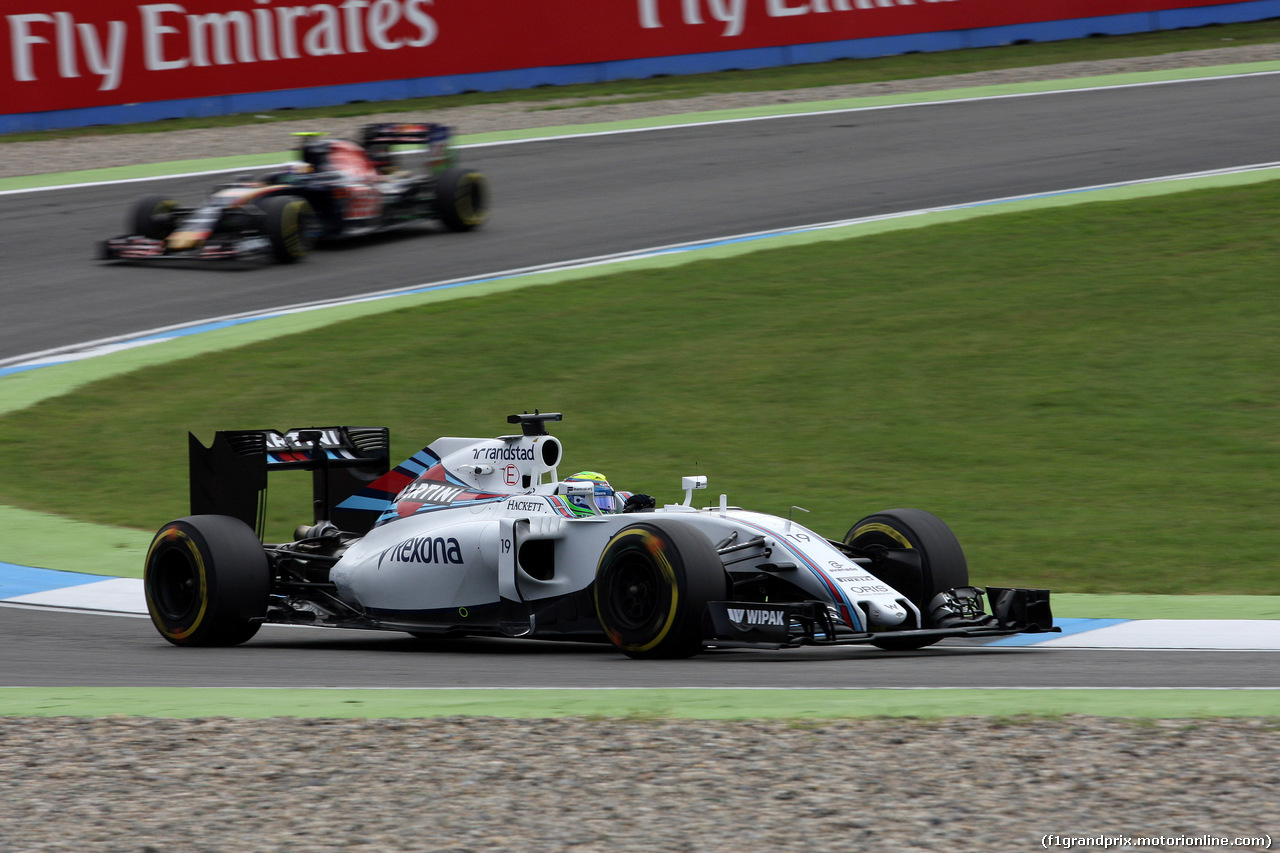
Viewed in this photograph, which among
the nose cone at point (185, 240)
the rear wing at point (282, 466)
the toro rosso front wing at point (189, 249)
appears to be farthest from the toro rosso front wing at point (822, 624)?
the nose cone at point (185, 240)

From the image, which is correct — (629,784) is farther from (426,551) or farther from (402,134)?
(402,134)

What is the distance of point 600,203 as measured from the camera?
23.8 m

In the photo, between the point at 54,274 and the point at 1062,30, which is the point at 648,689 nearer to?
the point at 54,274

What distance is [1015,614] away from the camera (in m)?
8.38

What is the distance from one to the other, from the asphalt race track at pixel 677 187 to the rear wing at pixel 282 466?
28.4 ft

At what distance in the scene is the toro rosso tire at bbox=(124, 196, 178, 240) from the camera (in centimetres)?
2119

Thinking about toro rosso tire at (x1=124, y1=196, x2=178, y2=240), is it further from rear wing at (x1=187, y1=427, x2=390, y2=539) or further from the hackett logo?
rear wing at (x1=187, y1=427, x2=390, y2=539)

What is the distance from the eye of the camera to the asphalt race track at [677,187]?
20.2 m

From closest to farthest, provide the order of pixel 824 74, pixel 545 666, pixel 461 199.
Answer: pixel 545 666 < pixel 461 199 < pixel 824 74

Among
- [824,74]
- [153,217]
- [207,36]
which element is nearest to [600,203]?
[153,217]

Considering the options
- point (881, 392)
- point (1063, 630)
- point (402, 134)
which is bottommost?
point (1063, 630)

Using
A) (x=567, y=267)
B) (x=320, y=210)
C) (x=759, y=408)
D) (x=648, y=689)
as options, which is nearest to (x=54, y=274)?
(x=320, y=210)

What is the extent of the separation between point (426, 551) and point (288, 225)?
481 inches

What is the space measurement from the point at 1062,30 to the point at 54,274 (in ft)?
67.6
